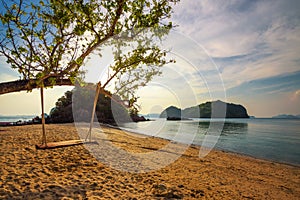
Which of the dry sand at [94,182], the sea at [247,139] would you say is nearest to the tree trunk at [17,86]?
the dry sand at [94,182]

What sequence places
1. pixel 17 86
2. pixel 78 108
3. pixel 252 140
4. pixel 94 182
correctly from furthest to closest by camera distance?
pixel 78 108, pixel 252 140, pixel 17 86, pixel 94 182

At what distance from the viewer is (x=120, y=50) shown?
304 inches

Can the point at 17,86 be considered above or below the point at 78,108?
below

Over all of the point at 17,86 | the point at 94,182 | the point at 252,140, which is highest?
the point at 17,86

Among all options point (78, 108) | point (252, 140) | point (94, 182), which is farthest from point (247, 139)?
point (78, 108)

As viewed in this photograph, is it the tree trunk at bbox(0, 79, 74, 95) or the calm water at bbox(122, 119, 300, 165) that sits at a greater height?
the tree trunk at bbox(0, 79, 74, 95)

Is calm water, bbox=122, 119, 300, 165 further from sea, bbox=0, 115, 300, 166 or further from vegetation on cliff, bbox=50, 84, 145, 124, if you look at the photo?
vegetation on cliff, bbox=50, 84, 145, 124

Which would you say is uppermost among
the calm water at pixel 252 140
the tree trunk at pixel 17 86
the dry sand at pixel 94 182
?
the tree trunk at pixel 17 86

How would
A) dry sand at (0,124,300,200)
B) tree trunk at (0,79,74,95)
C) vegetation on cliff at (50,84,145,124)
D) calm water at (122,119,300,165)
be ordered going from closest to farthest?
dry sand at (0,124,300,200)
tree trunk at (0,79,74,95)
calm water at (122,119,300,165)
vegetation on cliff at (50,84,145,124)

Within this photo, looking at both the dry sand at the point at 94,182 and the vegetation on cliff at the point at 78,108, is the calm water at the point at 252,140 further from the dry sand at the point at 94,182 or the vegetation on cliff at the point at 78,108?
the dry sand at the point at 94,182

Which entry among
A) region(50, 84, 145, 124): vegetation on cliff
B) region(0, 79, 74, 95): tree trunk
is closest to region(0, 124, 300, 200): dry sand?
region(0, 79, 74, 95): tree trunk

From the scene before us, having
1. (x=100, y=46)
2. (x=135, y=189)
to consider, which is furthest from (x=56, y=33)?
(x=135, y=189)

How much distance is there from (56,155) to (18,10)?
5.32 meters

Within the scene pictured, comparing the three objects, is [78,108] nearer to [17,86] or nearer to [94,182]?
[17,86]
